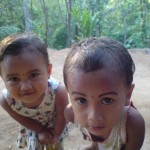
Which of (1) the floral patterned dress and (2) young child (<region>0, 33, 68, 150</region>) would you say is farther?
(1) the floral patterned dress

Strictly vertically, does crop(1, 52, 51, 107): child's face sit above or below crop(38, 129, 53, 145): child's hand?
above

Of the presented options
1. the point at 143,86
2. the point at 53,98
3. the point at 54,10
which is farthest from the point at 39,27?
the point at 53,98

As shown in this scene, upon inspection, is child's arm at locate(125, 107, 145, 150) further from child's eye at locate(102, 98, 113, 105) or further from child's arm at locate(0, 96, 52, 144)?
child's arm at locate(0, 96, 52, 144)

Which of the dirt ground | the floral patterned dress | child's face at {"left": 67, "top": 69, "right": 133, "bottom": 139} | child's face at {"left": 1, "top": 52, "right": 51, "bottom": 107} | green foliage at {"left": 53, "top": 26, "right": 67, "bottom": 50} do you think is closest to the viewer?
child's face at {"left": 67, "top": 69, "right": 133, "bottom": 139}

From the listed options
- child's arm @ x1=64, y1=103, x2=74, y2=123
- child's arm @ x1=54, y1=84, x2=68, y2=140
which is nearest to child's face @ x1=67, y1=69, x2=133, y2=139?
child's arm @ x1=64, y1=103, x2=74, y2=123

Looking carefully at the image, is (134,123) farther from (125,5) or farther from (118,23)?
(118,23)

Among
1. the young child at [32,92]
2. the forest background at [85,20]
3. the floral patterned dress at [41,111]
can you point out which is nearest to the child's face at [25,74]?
the young child at [32,92]

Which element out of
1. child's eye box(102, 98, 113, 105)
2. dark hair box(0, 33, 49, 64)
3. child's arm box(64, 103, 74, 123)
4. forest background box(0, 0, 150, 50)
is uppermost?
dark hair box(0, 33, 49, 64)

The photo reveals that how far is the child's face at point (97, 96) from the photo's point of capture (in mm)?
958

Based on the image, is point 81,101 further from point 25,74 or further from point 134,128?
point 25,74

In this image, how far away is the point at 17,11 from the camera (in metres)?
11.1

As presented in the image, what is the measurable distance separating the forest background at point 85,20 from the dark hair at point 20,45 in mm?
7035

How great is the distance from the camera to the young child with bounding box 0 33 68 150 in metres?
1.34

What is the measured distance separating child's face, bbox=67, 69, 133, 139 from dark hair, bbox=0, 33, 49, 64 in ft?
1.38
